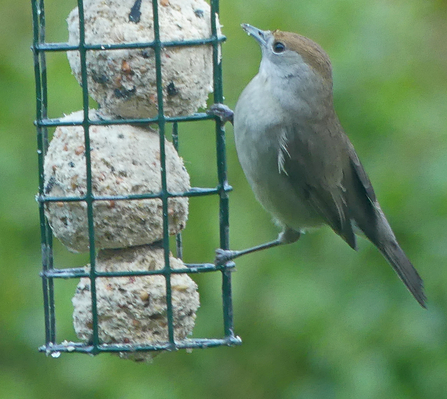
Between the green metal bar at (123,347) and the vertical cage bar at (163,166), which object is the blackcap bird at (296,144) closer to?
the vertical cage bar at (163,166)

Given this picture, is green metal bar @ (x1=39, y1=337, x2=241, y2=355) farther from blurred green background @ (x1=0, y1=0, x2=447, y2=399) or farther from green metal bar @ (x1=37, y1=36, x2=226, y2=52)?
green metal bar @ (x1=37, y1=36, x2=226, y2=52)

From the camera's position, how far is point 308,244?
4691mm

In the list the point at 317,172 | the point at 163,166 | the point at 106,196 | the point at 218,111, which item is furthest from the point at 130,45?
the point at 317,172

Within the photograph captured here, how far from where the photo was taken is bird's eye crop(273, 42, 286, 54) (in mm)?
4062

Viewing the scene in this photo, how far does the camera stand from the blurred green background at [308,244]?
4.25m

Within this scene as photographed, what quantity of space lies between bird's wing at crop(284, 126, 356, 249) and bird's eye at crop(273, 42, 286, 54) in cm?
40

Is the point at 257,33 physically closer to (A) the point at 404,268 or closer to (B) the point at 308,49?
(B) the point at 308,49

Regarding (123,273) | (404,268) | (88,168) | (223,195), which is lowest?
(404,268)

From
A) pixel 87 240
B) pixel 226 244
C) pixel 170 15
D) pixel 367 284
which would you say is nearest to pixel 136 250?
pixel 87 240

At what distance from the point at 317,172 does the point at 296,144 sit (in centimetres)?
24

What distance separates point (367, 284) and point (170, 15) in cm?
196

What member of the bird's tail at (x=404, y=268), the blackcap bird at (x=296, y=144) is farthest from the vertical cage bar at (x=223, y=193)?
the bird's tail at (x=404, y=268)

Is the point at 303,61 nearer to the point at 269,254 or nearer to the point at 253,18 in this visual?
the point at 253,18

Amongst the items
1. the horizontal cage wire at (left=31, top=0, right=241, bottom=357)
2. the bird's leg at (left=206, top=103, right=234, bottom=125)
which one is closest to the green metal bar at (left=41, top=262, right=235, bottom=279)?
the horizontal cage wire at (left=31, top=0, right=241, bottom=357)
